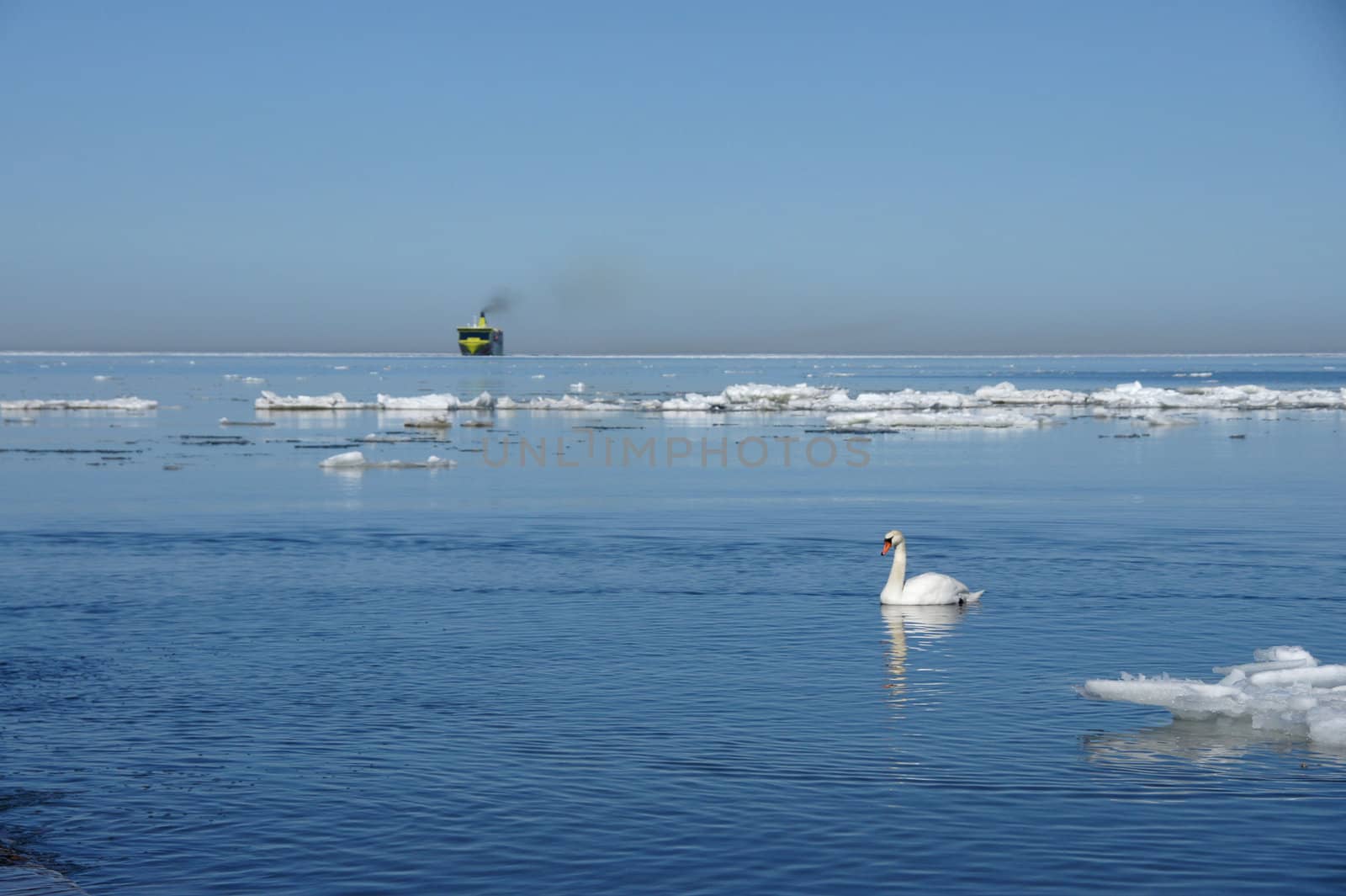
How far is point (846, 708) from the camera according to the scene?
38.4 ft

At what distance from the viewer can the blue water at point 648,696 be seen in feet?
27.5

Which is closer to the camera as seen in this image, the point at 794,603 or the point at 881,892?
the point at 881,892

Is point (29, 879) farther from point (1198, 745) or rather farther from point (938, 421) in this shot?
point (938, 421)

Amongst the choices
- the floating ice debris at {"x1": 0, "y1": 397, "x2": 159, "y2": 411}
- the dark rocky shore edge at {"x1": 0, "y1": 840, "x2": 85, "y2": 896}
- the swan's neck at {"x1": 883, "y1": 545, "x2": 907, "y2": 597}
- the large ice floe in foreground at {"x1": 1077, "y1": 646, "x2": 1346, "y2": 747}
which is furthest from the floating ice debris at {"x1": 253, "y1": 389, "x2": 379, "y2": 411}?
the dark rocky shore edge at {"x1": 0, "y1": 840, "x2": 85, "y2": 896}

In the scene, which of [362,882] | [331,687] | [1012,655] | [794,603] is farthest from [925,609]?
[362,882]

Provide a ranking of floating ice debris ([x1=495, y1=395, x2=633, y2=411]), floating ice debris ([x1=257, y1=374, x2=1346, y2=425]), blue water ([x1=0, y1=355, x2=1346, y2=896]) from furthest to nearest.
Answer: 1. floating ice debris ([x1=495, y1=395, x2=633, y2=411])
2. floating ice debris ([x1=257, y1=374, x2=1346, y2=425])
3. blue water ([x1=0, y1=355, x2=1346, y2=896])

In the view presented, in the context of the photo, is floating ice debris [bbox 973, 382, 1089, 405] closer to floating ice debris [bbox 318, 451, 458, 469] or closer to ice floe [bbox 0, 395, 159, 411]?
ice floe [bbox 0, 395, 159, 411]

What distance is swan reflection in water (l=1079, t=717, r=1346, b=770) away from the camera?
10172mm

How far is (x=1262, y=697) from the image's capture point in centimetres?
1092

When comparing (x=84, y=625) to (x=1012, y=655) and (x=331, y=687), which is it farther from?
(x=1012, y=655)

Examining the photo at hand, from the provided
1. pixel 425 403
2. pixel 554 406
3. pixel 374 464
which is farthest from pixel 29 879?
pixel 554 406

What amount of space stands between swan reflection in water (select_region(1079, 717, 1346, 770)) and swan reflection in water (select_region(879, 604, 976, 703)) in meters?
2.22

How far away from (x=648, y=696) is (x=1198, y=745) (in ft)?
14.2

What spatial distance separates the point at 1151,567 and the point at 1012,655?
6304 mm
